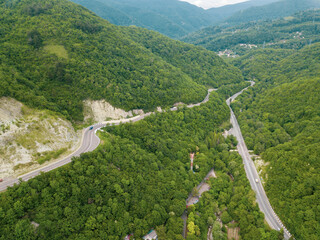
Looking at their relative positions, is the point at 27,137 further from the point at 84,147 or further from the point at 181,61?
the point at 181,61

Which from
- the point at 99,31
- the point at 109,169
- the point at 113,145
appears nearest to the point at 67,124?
the point at 113,145

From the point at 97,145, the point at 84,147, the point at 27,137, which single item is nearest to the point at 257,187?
the point at 97,145

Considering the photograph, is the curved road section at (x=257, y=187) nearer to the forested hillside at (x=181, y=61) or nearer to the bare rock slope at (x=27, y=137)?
the forested hillside at (x=181, y=61)

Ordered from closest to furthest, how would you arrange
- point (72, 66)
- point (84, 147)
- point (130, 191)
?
point (130, 191), point (84, 147), point (72, 66)

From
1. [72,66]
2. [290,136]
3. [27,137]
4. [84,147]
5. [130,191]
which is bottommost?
[130,191]

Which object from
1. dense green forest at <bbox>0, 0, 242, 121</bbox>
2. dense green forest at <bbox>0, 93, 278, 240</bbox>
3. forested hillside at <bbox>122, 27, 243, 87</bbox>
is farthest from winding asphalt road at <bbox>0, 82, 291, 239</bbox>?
forested hillside at <bbox>122, 27, 243, 87</bbox>

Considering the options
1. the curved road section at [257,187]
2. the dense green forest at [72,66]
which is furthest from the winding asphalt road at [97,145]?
the dense green forest at [72,66]
